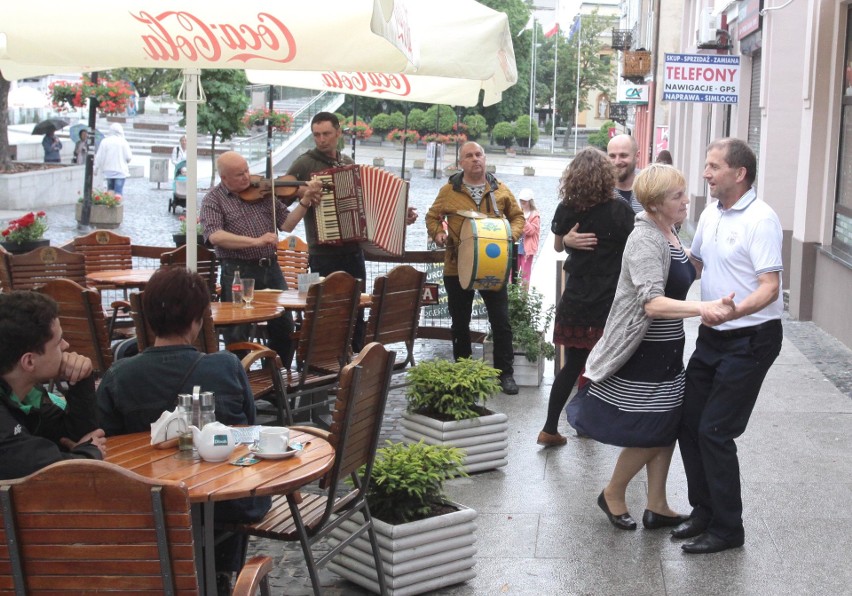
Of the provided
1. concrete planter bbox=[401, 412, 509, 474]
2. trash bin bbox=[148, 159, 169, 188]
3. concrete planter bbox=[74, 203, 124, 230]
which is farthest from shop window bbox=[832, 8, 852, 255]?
trash bin bbox=[148, 159, 169, 188]

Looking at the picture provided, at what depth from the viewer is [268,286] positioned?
809 centimetres

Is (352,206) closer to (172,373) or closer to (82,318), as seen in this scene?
(82,318)

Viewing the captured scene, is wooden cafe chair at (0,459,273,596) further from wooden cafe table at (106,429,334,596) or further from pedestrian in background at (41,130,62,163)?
pedestrian in background at (41,130,62,163)

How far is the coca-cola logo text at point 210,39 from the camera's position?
17.9 feet

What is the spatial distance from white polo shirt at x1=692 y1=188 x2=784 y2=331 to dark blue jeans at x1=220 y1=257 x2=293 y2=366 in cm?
361

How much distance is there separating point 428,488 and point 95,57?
264 cm

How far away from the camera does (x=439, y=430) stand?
6262mm

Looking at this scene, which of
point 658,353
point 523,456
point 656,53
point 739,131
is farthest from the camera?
point 656,53

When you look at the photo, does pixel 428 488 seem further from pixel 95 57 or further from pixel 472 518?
pixel 95 57

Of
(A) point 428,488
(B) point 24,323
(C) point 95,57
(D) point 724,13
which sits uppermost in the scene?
(D) point 724,13

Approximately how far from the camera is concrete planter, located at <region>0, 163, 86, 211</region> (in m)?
22.7

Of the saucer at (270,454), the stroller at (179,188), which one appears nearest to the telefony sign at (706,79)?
the stroller at (179,188)

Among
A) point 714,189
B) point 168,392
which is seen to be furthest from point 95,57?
point 714,189

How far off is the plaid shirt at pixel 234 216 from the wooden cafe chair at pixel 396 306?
1.08 metres
